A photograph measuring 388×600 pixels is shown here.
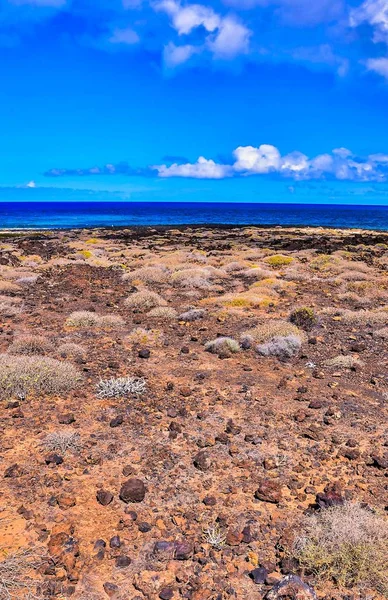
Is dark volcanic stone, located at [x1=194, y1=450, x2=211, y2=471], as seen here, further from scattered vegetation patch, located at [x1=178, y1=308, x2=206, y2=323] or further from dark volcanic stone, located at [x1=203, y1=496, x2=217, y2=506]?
scattered vegetation patch, located at [x1=178, y1=308, x2=206, y2=323]

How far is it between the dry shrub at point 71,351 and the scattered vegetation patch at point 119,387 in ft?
5.38

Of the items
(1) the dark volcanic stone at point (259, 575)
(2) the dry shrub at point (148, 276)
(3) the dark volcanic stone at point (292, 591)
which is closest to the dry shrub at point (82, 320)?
(2) the dry shrub at point (148, 276)

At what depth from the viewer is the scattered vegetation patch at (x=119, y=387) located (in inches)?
283

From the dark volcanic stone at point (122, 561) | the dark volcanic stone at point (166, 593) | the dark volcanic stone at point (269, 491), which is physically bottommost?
the dark volcanic stone at point (166, 593)

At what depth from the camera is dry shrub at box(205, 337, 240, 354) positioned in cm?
956

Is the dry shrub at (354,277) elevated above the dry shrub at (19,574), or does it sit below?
above

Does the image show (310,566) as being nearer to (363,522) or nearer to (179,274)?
(363,522)

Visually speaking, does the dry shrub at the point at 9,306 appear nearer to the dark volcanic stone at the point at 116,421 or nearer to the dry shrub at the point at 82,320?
the dry shrub at the point at 82,320

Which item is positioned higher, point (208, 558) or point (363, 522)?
point (363, 522)

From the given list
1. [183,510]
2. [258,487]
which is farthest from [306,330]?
[183,510]

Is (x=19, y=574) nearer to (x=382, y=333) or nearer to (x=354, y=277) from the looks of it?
→ (x=382, y=333)

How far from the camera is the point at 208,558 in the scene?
3.99m

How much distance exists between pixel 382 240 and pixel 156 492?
40019 mm

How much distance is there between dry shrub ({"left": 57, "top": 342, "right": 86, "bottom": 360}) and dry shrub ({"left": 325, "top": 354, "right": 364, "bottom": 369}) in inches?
213
